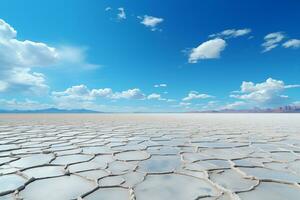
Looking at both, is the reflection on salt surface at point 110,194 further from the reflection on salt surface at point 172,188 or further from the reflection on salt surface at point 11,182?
the reflection on salt surface at point 11,182

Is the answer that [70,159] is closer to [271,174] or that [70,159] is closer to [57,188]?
[57,188]

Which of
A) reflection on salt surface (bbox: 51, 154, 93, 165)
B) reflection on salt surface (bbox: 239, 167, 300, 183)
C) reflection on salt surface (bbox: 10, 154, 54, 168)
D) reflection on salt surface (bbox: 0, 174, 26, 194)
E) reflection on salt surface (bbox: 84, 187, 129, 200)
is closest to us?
reflection on salt surface (bbox: 84, 187, 129, 200)

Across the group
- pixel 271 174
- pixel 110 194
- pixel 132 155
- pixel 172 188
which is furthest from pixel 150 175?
pixel 271 174

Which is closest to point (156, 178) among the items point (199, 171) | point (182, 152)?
point (199, 171)

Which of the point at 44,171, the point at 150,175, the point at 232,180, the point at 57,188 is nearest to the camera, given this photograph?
the point at 57,188

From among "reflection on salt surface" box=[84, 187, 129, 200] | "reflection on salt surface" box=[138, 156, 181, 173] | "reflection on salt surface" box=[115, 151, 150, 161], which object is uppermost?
"reflection on salt surface" box=[115, 151, 150, 161]

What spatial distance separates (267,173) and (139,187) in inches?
41.1

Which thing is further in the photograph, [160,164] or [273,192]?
[160,164]

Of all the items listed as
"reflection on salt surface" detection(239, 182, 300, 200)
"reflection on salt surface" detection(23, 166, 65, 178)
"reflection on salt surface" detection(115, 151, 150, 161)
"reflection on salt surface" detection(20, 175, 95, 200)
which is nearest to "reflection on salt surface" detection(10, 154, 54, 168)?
"reflection on salt surface" detection(23, 166, 65, 178)

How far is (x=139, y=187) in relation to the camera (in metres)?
1.51

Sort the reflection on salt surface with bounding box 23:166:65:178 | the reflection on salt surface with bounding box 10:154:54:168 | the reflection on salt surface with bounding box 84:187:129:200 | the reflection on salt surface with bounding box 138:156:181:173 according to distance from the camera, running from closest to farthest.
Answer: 1. the reflection on salt surface with bounding box 84:187:129:200
2. the reflection on salt surface with bounding box 23:166:65:178
3. the reflection on salt surface with bounding box 138:156:181:173
4. the reflection on salt surface with bounding box 10:154:54:168

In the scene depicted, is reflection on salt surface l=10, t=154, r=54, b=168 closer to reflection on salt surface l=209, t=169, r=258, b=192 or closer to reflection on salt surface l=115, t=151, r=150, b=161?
reflection on salt surface l=115, t=151, r=150, b=161

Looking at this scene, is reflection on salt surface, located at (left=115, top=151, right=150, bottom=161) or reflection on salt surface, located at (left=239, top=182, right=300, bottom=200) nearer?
reflection on salt surface, located at (left=239, top=182, right=300, bottom=200)

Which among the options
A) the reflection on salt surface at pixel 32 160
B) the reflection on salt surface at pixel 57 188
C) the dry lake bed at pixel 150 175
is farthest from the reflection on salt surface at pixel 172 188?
the reflection on salt surface at pixel 32 160
